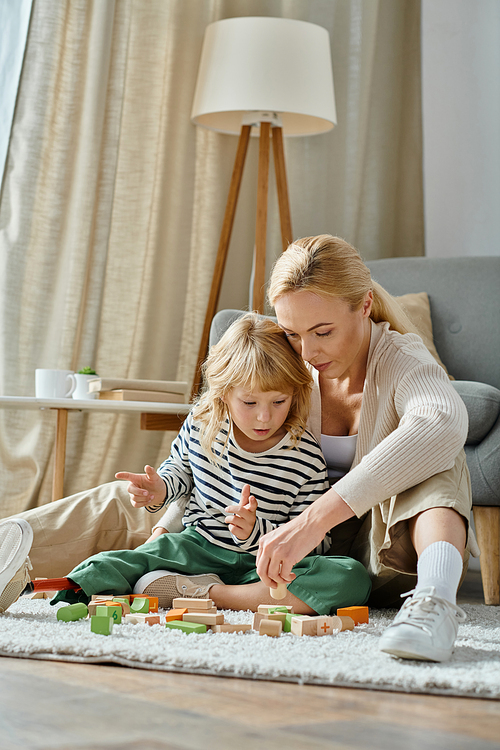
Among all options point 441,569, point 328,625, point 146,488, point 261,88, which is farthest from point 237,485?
point 261,88

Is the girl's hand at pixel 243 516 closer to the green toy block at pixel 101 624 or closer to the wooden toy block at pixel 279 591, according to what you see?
the wooden toy block at pixel 279 591

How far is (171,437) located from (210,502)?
3.74ft

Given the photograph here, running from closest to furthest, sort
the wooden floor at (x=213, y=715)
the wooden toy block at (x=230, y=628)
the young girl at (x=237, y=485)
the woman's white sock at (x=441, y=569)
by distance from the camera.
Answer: the wooden floor at (x=213, y=715) → the woman's white sock at (x=441, y=569) → the wooden toy block at (x=230, y=628) → the young girl at (x=237, y=485)

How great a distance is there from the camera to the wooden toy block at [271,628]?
3.55ft

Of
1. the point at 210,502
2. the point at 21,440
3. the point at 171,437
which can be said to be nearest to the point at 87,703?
the point at 210,502

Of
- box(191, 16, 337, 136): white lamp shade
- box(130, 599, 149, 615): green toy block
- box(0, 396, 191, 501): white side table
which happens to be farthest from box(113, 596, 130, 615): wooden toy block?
box(191, 16, 337, 136): white lamp shade

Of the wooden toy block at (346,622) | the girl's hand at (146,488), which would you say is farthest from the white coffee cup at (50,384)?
the wooden toy block at (346,622)

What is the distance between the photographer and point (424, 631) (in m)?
0.91

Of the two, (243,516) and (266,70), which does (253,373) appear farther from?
(266,70)

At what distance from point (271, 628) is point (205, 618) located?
0.10 meters

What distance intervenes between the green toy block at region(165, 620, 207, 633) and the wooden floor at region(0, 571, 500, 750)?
0.22 meters

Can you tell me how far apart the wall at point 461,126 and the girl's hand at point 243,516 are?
1846 mm

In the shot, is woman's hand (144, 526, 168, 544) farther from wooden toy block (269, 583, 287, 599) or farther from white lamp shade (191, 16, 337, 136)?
white lamp shade (191, 16, 337, 136)

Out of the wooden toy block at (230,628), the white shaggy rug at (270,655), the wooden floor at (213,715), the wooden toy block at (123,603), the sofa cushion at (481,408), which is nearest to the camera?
the wooden floor at (213,715)
